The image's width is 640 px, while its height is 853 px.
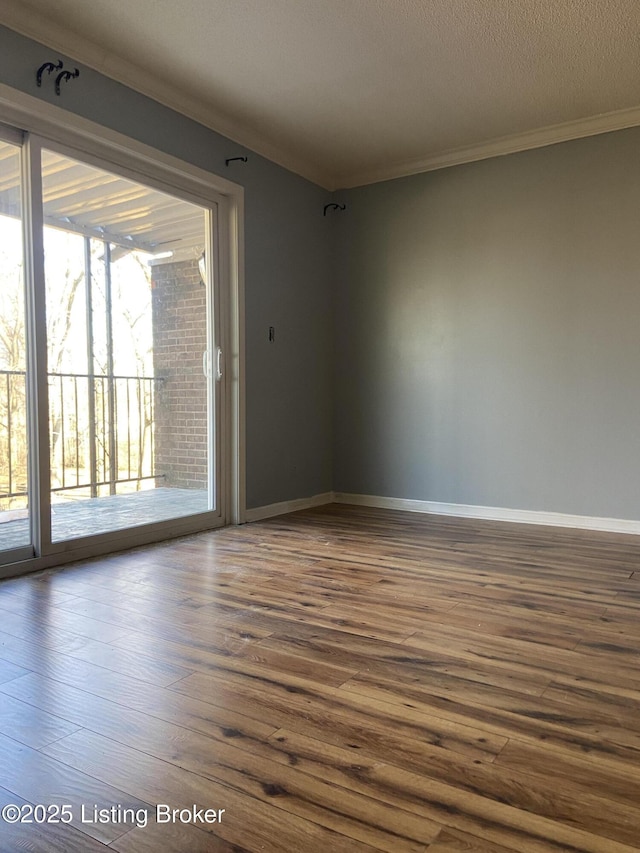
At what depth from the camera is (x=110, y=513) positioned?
3.60 metres

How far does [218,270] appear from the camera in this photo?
4047mm

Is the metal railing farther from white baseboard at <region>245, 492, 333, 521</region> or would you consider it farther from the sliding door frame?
white baseboard at <region>245, 492, 333, 521</region>

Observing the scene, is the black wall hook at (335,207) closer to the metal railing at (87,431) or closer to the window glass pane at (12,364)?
the metal railing at (87,431)

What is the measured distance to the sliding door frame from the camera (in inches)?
116

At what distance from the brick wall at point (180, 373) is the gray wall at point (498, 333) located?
138 centimetres

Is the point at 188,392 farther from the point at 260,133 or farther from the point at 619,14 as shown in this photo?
the point at 619,14

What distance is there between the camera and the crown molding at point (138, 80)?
2.76 metres

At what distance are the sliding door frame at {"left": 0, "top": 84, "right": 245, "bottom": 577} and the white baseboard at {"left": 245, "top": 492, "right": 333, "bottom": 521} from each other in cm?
12

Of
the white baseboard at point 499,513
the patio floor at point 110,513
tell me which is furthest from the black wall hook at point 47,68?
the white baseboard at point 499,513

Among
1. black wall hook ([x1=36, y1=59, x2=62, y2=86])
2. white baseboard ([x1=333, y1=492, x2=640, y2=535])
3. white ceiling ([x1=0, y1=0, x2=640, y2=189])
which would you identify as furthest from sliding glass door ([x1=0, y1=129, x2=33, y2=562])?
white baseboard ([x1=333, y1=492, x2=640, y2=535])

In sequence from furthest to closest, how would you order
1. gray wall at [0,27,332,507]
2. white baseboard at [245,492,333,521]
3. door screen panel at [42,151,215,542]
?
white baseboard at [245,492,333,521] → gray wall at [0,27,332,507] → door screen panel at [42,151,215,542]

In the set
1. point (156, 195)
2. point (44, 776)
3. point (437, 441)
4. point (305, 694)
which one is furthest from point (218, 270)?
point (44, 776)

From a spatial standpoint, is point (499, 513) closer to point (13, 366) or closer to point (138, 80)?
point (13, 366)

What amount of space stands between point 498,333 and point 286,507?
1985mm
